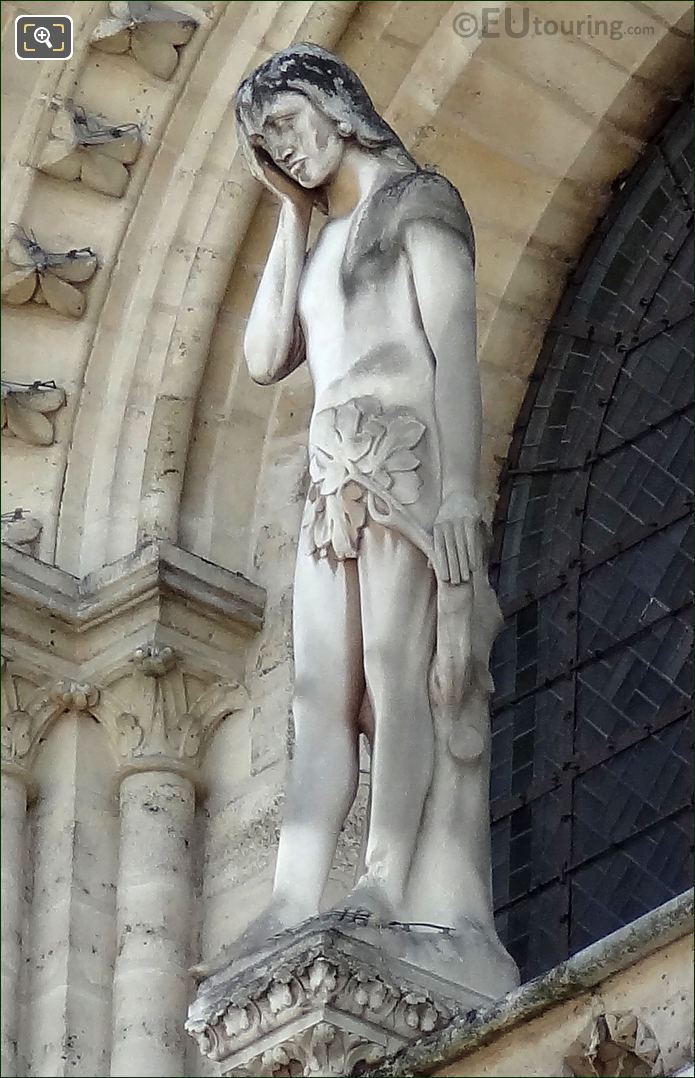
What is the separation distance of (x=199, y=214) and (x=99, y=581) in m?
0.84

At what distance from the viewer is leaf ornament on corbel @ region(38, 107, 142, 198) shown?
23.4 feet

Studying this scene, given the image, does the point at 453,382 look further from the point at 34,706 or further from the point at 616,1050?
the point at 34,706

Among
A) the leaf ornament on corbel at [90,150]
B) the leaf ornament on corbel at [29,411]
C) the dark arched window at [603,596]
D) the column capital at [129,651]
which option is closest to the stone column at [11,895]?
the column capital at [129,651]

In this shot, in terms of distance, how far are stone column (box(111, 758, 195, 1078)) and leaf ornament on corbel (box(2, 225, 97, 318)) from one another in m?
1.05

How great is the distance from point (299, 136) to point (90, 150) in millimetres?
1195

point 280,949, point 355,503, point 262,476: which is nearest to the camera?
point 280,949

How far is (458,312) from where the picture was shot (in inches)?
231

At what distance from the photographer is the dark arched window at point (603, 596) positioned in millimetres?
6621

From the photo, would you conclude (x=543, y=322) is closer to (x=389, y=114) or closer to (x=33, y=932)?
(x=389, y=114)

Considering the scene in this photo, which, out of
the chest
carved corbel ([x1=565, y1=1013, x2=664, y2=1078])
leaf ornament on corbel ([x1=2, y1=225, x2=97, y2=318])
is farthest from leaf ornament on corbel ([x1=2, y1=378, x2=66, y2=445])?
carved corbel ([x1=565, y1=1013, x2=664, y2=1078])

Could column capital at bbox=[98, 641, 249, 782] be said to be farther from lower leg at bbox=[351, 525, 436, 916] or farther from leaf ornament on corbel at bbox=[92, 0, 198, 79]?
leaf ornament on corbel at bbox=[92, 0, 198, 79]

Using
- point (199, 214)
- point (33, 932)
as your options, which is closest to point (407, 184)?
point (199, 214)

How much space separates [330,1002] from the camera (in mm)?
5246

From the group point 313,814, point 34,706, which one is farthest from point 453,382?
point 34,706
